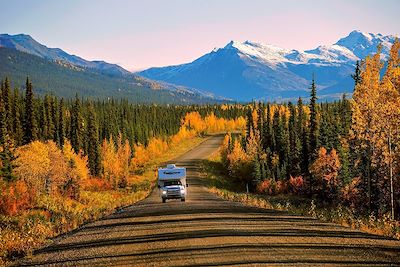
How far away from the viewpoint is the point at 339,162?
69938 mm

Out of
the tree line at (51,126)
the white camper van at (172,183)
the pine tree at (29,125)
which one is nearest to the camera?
the white camper van at (172,183)

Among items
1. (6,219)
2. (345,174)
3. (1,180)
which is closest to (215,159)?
(345,174)

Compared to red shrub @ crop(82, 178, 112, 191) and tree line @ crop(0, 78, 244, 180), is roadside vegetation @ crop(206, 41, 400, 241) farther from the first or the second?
tree line @ crop(0, 78, 244, 180)

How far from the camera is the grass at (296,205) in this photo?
19875 mm

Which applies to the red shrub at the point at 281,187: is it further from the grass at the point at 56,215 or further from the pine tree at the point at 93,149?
the pine tree at the point at 93,149

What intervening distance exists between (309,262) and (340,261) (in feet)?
3.19

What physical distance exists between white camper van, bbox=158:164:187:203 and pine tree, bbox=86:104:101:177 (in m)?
68.2

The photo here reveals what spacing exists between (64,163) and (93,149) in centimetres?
2835

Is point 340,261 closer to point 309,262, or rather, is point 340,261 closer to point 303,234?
point 309,262

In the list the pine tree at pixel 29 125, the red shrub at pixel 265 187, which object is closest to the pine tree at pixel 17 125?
the pine tree at pixel 29 125

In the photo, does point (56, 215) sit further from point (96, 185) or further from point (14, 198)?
point (96, 185)

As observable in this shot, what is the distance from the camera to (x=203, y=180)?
305ft

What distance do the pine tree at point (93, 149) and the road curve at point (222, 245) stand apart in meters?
84.1

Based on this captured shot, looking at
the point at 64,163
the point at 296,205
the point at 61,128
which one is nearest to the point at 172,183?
the point at 296,205
